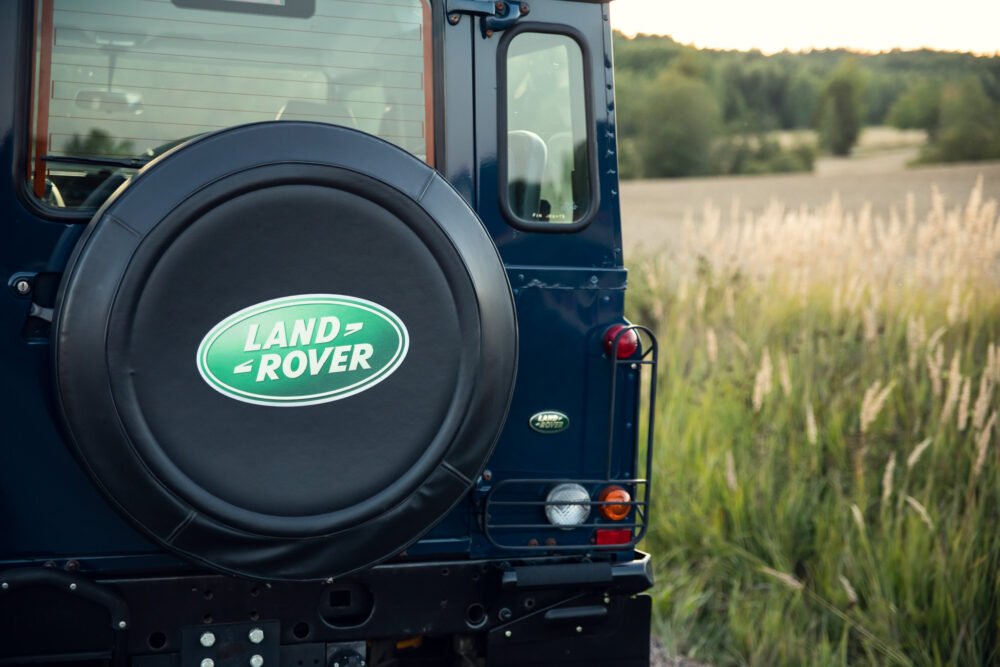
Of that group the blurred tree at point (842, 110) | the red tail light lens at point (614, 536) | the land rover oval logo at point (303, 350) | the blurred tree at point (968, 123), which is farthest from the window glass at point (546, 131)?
the blurred tree at point (842, 110)

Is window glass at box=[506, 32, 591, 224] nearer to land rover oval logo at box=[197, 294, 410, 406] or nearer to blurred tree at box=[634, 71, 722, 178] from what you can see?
land rover oval logo at box=[197, 294, 410, 406]

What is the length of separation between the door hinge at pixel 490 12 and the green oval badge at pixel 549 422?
1171 mm

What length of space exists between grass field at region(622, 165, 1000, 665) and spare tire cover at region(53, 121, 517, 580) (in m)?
2.22

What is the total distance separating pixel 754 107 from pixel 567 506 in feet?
65.6

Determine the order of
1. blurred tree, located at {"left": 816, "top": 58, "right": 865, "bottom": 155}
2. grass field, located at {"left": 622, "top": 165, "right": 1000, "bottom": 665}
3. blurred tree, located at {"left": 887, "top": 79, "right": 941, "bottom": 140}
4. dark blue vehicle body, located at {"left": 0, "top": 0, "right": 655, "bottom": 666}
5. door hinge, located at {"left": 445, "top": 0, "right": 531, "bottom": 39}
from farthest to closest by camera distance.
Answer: blurred tree, located at {"left": 816, "top": 58, "right": 865, "bottom": 155} → blurred tree, located at {"left": 887, "top": 79, "right": 941, "bottom": 140} → grass field, located at {"left": 622, "top": 165, "right": 1000, "bottom": 665} → door hinge, located at {"left": 445, "top": 0, "right": 531, "bottom": 39} → dark blue vehicle body, located at {"left": 0, "top": 0, "right": 655, "bottom": 666}

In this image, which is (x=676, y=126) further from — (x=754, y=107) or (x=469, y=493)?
(x=469, y=493)

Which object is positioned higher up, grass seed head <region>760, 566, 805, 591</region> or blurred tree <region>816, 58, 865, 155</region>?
blurred tree <region>816, 58, 865, 155</region>

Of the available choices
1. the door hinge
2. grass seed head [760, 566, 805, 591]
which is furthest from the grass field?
the door hinge

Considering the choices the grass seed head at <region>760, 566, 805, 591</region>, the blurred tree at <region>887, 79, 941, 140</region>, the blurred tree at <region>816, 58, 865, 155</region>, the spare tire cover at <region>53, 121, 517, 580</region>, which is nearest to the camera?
the spare tire cover at <region>53, 121, 517, 580</region>

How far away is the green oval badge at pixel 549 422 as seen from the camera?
122 inches

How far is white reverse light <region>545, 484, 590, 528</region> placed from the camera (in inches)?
122

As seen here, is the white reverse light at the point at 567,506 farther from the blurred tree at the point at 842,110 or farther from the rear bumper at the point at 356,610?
the blurred tree at the point at 842,110

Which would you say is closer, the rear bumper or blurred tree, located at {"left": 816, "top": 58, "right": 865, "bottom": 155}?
the rear bumper

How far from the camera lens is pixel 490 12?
2996 mm
